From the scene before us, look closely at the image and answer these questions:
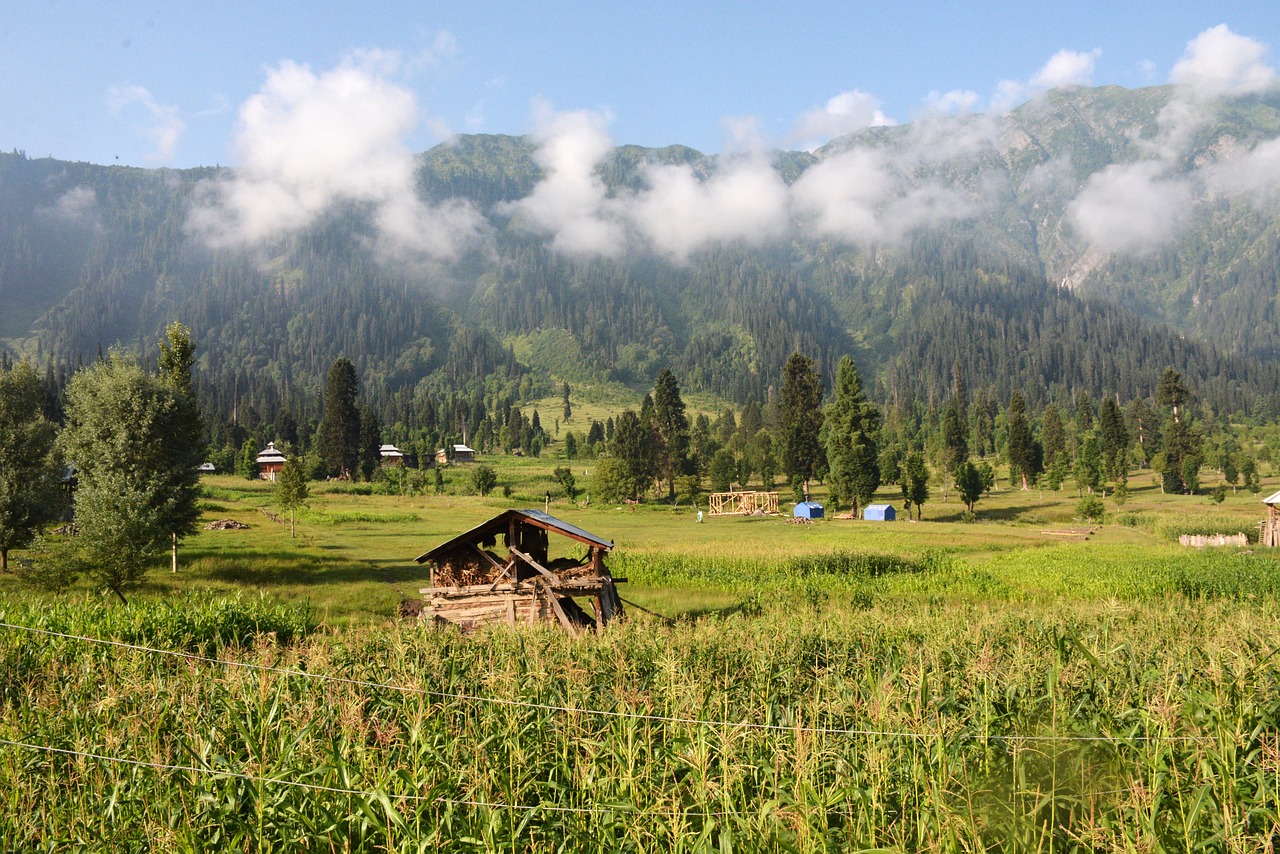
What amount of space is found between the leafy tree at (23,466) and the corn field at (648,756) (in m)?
26.4

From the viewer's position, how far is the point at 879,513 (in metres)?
77.8

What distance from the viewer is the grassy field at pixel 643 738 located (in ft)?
21.9

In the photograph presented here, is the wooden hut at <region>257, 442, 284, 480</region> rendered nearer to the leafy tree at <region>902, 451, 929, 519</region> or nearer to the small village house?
the small village house

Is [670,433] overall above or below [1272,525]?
above

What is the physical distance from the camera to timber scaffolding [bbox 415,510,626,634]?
23.4 metres

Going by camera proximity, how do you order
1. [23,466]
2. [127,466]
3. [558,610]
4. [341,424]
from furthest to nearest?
[341,424] < [23,466] < [127,466] < [558,610]

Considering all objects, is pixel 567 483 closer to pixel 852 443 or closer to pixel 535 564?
pixel 852 443

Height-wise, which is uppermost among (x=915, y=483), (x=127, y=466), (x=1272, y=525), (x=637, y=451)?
(x=637, y=451)

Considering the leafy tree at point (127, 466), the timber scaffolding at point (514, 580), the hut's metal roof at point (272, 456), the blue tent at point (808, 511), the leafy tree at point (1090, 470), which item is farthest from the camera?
the hut's metal roof at point (272, 456)

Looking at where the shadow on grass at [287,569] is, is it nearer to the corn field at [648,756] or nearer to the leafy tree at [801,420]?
the corn field at [648,756]

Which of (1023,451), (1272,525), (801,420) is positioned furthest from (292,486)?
(1023,451)

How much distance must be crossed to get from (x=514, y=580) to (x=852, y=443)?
63866 mm

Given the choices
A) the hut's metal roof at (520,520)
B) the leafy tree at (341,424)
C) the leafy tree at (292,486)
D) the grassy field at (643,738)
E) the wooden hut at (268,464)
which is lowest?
the grassy field at (643,738)

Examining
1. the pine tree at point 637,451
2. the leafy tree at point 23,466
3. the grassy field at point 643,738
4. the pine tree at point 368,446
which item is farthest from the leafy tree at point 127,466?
the pine tree at point 368,446
